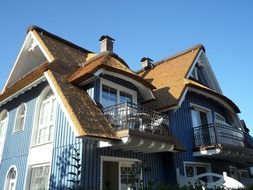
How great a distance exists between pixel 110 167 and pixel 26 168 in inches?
157

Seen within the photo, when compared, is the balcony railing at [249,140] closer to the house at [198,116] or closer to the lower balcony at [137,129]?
the house at [198,116]

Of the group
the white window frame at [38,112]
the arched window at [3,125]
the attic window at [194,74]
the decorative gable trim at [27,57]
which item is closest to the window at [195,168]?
the attic window at [194,74]

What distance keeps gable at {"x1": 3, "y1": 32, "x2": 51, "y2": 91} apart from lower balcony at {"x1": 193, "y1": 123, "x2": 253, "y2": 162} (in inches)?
381

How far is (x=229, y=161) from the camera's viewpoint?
56.3ft

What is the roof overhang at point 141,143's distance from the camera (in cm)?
989

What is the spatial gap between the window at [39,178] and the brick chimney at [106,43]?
7436 millimetres

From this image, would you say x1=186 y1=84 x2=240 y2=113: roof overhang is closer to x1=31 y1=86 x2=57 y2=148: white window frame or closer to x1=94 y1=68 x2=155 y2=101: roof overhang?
x1=94 y1=68 x2=155 y2=101: roof overhang

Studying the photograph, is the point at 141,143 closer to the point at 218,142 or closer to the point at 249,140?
the point at 218,142

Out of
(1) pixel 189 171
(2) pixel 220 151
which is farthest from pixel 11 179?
(2) pixel 220 151

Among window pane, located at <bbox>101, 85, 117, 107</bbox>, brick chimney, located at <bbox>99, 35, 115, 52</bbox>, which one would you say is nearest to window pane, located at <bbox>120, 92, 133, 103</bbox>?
window pane, located at <bbox>101, 85, 117, 107</bbox>

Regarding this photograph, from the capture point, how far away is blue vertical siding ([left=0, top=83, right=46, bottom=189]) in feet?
41.2

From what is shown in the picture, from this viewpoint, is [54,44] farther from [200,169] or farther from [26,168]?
[200,169]

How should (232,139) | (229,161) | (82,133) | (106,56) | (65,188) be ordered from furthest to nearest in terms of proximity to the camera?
1. (229,161)
2. (232,139)
3. (106,56)
4. (65,188)
5. (82,133)

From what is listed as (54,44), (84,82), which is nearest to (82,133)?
(84,82)
